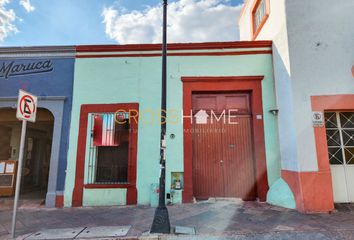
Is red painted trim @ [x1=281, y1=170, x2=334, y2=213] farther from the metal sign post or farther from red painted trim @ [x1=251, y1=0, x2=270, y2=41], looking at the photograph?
the metal sign post

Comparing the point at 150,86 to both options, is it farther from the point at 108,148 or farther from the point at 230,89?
the point at 230,89

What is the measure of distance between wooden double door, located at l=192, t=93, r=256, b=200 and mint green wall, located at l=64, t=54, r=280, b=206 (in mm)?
584

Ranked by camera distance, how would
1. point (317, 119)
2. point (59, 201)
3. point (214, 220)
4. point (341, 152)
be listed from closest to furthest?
Result: 1. point (214, 220)
2. point (317, 119)
3. point (341, 152)
4. point (59, 201)

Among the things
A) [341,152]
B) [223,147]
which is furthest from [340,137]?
[223,147]

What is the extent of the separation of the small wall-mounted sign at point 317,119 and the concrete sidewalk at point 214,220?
2.21 m

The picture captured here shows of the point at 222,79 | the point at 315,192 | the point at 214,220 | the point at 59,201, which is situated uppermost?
the point at 222,79

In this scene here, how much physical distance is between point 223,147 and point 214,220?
249 centimetres

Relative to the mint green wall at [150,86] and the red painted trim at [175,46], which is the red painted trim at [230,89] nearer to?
the mint green wall at [150,86]

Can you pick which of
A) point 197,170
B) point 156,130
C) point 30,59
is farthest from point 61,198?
point 30,59

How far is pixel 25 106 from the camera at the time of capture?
496 centimetres

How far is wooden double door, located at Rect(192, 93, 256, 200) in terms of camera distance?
7.30 m

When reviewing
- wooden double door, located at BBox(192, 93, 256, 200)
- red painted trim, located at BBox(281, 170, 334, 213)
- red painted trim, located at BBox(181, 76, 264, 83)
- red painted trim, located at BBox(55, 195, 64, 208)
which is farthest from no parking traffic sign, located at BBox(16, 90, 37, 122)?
red painted trim, located at BBox(281, 170, 334, 213)

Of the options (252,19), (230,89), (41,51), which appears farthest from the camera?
(252,19)

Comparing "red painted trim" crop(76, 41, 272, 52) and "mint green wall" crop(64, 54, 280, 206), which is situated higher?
"red painted trim" crop(76, 41, 272, 52)
